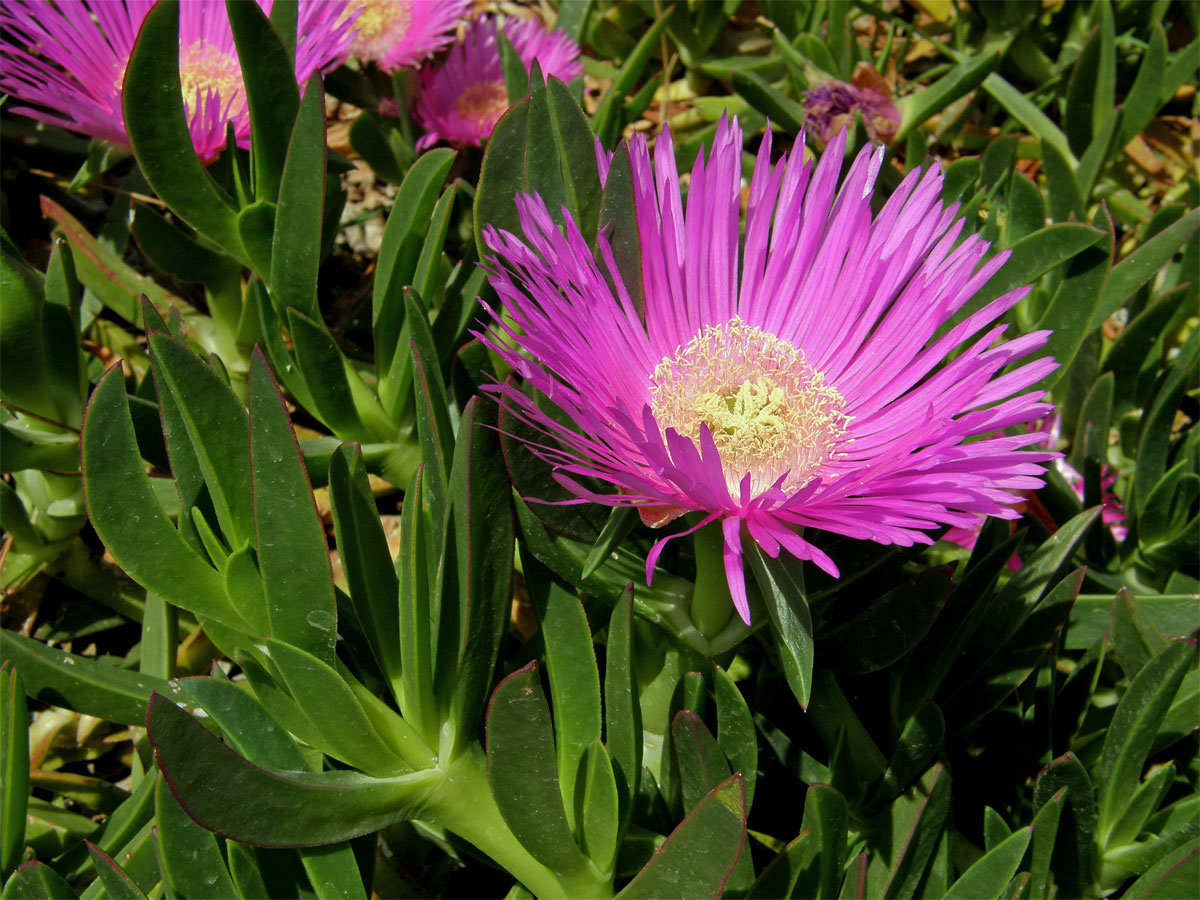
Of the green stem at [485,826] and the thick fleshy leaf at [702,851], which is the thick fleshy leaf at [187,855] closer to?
the green stem at [485,826]

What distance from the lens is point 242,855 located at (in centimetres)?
75

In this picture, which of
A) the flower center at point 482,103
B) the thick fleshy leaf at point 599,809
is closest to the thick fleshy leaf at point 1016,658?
the thick fleshy leaf at point 599,809

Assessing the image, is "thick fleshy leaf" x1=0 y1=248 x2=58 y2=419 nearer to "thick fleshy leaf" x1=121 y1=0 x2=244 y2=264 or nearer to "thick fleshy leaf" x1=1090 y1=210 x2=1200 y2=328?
"thick fleshy leaf" x1=121 y1=0 x2=244 y2=264

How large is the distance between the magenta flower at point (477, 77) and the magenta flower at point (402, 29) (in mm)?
55

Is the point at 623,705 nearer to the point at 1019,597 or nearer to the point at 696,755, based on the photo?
the point at 696,755

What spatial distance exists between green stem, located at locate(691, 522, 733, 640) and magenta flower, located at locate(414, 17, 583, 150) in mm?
782

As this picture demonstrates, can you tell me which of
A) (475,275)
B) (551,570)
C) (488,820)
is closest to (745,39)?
(475,275)

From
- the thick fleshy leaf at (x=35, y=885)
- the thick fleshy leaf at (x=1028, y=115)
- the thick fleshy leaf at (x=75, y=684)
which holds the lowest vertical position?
the thick fleshy leaf at (x=35, y=885)

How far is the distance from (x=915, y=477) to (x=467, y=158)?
1.00 metres

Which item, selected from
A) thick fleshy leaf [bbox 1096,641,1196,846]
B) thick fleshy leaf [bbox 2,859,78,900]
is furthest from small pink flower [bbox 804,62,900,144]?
thick fleshy leaf [bbox 2,859,78,900]

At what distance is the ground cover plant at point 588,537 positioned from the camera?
0.68 meters

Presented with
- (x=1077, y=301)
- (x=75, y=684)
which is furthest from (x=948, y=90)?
(x=75, y=684)

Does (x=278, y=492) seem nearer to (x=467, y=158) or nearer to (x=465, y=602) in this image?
(x=465, y=602)

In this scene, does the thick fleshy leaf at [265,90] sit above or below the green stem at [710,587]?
above
